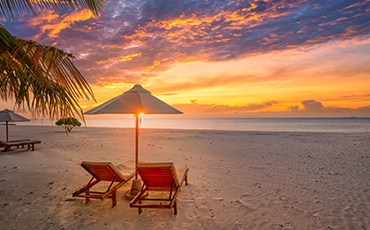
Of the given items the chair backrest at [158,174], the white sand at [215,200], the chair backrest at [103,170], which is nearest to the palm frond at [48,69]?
the chair backrest at [103,170]

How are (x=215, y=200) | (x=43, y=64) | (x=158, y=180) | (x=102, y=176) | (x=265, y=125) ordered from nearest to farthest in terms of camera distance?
(x=43, y=64) → (x=158, y=180) → (x=102, y=176) → (x=215, y=200) → (x=265, y=125)

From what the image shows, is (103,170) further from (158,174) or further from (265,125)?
(265,125)

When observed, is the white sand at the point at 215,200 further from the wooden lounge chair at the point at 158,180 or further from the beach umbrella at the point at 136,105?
the beach umbrella at the point at 136,105

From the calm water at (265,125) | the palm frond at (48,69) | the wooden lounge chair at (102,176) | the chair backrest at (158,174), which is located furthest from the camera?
the calm water at (265,125)

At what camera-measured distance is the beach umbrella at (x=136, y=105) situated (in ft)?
12.3

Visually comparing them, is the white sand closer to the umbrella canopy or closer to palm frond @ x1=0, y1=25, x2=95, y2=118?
the umbrella canopy

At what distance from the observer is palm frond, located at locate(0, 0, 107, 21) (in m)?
2.46

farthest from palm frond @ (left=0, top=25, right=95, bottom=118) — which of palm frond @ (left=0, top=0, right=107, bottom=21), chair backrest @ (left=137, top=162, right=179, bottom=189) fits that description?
chair backrest @ (left=137, top=162, right=179, bottom=189)

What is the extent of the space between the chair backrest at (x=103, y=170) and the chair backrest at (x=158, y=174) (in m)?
0.61

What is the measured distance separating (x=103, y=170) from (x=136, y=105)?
1.55 metres

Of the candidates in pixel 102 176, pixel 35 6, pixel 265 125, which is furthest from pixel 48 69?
pixel 265 125

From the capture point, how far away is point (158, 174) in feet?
12.0

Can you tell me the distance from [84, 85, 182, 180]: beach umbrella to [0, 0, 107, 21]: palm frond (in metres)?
1.68

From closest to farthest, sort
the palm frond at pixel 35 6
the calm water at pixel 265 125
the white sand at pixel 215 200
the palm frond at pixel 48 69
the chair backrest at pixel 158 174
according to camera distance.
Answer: the palm frond at pixel 48 69
the palm frond at pixel 35 6
the white sand at pixel 215 200
the chair backrest at pixel 158 174
the calm water at pixel 265 125
